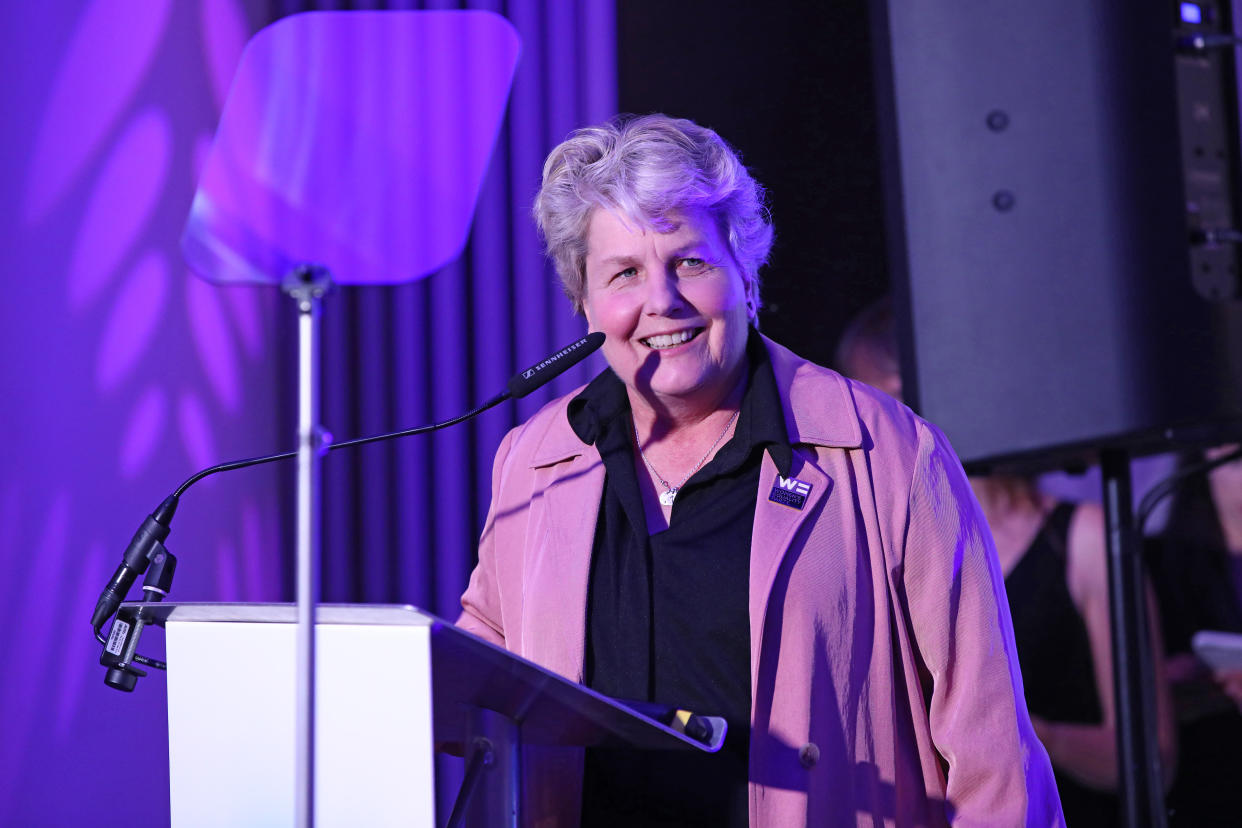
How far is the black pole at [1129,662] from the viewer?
1852 millimetres

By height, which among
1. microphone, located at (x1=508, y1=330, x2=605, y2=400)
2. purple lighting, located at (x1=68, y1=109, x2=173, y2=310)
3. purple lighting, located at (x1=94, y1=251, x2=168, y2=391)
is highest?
purple lighting, located at (x1=68, y1=109, x2=173, y2=310)

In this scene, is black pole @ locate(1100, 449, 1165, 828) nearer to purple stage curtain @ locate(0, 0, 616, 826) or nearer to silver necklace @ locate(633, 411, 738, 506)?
silver necklace @ locate(633, 411, 738, 506)

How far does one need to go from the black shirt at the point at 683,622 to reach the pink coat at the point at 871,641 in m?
0.03


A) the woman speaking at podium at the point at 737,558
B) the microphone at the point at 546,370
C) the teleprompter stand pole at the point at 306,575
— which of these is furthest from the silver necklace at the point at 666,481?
the teleprompter stand pole at the point at 306,575

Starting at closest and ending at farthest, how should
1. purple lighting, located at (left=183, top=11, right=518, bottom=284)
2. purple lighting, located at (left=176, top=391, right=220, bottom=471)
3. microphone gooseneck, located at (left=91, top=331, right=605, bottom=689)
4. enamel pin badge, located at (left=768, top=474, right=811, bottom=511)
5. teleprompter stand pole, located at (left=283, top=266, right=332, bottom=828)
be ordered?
teleprompter stand pole, located at (left=283, top=266, right=332, bottom=828) < purple lighting, located at (left=183, top=11, right=518, bottom=284) < microphone gooseneck, located at (left=91, top=331, right=605, bottom=689) < enamel pin badge, located at (left=768, top=474, right=811, bottom=511) < purple lighting, located at (left=176, top=391, right=220, bottom=471)

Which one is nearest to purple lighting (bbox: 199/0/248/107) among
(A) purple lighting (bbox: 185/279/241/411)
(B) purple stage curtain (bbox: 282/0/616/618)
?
(A) purple lighting (bbox: 185/279/241/411)

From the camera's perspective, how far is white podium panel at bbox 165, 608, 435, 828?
3.46 ft

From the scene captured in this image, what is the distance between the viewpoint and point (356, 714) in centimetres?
108

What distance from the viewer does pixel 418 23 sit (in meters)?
1.45

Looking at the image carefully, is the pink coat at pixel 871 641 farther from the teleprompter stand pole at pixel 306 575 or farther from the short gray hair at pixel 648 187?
the teleprompter stand pole at pixel 306 575

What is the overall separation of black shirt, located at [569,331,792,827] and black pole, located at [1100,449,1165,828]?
62cm

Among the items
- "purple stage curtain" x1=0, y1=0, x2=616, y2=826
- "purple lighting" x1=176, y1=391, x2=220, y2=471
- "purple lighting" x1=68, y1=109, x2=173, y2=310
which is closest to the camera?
"purple stage curtain" x1=0, y1=0, x2=616, y2=826

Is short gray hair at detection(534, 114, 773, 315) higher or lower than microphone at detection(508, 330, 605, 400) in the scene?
higher

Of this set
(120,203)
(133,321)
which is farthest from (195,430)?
(120,203)
